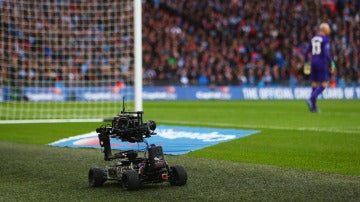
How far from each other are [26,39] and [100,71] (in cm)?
441

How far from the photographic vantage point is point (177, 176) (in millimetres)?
7438

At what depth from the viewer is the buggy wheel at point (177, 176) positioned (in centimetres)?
742

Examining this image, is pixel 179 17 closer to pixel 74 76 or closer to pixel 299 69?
pixel 299 69

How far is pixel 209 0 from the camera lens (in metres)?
40.9

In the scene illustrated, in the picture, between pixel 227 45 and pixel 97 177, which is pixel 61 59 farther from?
pixel 97 177

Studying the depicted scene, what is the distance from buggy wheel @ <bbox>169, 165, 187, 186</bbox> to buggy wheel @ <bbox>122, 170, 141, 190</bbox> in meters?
0.44

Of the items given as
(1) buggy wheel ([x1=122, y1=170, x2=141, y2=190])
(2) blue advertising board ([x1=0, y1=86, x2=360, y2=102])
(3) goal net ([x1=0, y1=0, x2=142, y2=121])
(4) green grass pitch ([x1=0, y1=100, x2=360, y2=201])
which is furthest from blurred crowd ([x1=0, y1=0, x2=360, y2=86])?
(1) buggy wheel ([x1=122, y1=170, x2=141, y2=190])

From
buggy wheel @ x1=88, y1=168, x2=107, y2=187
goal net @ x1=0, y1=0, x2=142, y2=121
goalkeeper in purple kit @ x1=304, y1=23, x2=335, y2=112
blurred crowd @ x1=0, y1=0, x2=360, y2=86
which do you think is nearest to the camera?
buggy wheel @ x1=88, y1=168, x2=107, y2=187

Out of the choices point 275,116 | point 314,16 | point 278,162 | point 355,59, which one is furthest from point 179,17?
point 278,162

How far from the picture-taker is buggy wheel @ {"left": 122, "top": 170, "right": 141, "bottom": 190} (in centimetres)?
714

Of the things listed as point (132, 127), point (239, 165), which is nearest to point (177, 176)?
point (132, 127)

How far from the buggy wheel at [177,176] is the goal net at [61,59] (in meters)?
11.6

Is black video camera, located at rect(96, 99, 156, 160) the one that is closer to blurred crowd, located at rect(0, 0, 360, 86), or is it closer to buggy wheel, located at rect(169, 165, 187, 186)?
buggy wheel, located at rect(169, 165, 187, 186)

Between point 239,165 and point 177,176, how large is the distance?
1.98 meters
